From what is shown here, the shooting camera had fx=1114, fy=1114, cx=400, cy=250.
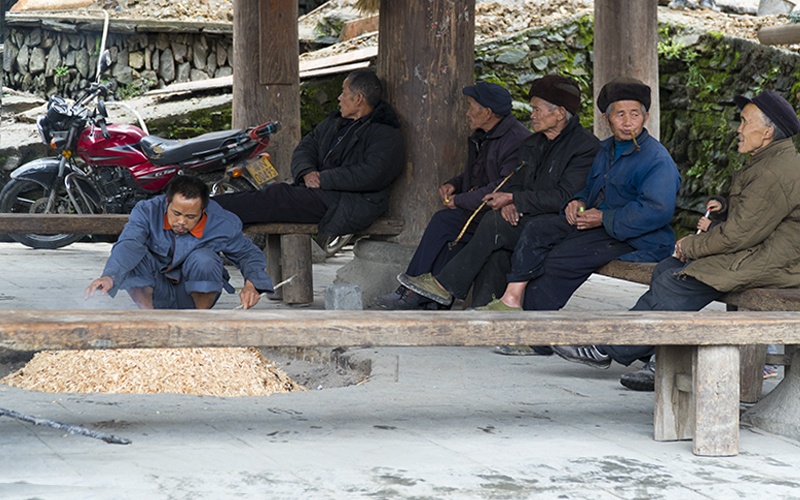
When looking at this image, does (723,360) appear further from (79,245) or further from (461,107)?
(79,245)

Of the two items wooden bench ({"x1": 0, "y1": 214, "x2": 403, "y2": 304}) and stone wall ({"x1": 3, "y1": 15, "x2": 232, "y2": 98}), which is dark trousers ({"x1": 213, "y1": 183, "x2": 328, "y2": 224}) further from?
stone wall ({"x1": 3, "y1": 15, "x2": 232, "y2": 98})

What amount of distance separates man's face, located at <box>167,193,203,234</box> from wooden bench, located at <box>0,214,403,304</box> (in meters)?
1.03

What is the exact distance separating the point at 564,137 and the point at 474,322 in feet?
7.86

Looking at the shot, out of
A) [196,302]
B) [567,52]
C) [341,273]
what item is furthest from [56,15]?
[196,302]

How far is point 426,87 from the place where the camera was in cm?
621

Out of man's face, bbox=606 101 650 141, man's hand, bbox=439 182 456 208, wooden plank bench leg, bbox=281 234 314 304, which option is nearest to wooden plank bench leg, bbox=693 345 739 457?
man's face, bbox=606 101 650 141

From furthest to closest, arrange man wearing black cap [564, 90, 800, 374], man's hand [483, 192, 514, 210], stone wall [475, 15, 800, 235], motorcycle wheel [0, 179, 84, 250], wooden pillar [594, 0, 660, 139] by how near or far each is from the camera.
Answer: stone wall [475, 15, 800, 235] → motorcycle wheel [0, 179, 84, 250] → wooden pillar [594, 0, 660, 139] → man's hand [483, 192, 514, 210] → man wearing black cap [564, 90, 800, 374]

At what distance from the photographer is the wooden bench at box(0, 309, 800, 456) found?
10.4 ft

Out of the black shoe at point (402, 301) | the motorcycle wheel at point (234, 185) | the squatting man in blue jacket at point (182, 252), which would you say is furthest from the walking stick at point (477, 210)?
the motorcycle wheel at point (234, 185)

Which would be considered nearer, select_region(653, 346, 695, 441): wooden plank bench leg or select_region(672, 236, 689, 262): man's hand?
select_region(653, 346, 695, 441): wooden plank bench leg

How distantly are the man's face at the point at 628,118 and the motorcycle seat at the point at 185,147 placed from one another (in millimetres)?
3642

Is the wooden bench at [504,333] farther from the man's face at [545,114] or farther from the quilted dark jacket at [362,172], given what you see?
the quilted dark jacket at [362,172]

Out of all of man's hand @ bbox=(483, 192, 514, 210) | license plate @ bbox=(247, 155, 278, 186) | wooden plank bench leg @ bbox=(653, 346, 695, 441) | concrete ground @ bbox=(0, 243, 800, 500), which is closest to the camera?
concrete ground @ bbox=(0, 243, 800, 500)

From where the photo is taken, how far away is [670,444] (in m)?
3.71
